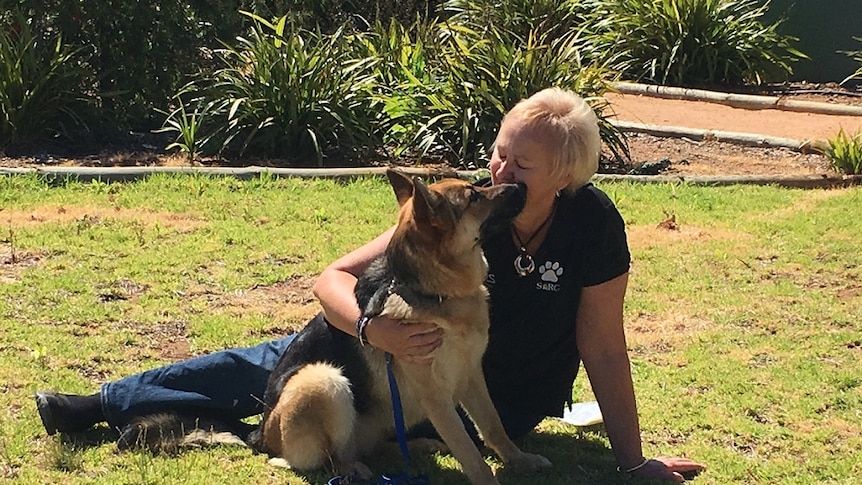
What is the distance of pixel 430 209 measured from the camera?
3.93 meters

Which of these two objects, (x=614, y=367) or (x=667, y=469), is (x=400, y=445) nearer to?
(x=614, y=367)

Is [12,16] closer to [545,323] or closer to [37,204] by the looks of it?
[37,204]

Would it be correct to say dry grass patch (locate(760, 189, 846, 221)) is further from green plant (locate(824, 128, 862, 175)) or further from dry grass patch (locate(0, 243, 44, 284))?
dry grass patch (locate(0, 243, 44, 284))

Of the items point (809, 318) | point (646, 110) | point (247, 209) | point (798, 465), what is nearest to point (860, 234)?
point (809, 318)

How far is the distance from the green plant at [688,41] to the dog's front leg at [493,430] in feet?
36.9

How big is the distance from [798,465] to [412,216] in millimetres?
1968

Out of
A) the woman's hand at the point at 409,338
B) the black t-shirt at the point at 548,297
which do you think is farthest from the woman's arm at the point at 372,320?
the black t-shirt at the point at 548,297

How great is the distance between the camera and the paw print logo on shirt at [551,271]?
434cm

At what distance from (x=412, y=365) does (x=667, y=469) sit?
3.75ft

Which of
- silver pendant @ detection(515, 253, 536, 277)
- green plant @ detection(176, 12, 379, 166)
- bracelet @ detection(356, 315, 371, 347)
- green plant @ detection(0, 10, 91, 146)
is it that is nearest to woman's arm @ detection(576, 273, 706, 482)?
silver pendant @ detection(515, 253, 536, 277)

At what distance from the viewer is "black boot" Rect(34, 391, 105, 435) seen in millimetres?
4555

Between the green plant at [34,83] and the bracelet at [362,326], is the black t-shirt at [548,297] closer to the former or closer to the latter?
the bracelet at [362,326]

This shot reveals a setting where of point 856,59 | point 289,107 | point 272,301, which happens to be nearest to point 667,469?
point 272,301

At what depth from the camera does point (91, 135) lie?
431 inches
